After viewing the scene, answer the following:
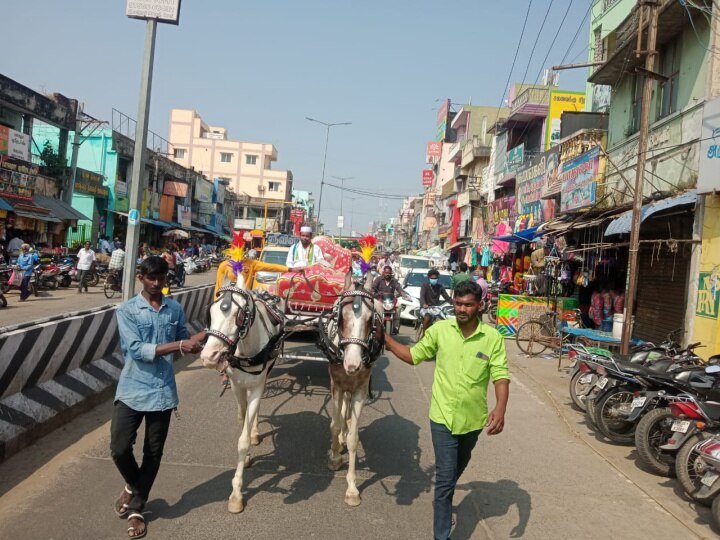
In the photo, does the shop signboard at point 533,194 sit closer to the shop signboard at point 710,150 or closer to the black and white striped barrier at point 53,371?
the shop signboard at point 710,150

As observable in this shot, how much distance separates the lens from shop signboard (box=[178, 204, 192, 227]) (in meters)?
40.2

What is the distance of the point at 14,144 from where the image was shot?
20.6 meters

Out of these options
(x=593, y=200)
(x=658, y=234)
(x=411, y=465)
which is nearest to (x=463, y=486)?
(x=411, y=465)

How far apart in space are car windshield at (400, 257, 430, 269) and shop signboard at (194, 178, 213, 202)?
25.2 meters

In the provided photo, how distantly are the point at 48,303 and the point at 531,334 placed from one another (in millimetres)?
13093

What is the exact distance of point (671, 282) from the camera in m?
11.3

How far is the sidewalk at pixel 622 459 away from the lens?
195 inches

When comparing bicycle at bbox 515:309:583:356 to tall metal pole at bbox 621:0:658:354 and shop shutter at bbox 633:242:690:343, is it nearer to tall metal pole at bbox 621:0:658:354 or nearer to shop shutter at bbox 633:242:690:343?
shop shutter at bbox 633:242:690:343

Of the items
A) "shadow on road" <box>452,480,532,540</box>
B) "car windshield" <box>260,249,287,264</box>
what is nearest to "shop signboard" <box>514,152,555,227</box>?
"car windshield" <box>260,249,287,264</box>

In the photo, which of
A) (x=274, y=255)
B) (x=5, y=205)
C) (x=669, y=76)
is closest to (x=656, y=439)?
(x=669, y=76)

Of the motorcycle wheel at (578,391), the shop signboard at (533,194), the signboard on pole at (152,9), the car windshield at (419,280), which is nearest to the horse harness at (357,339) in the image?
the motorcycle wheel at (578,391)

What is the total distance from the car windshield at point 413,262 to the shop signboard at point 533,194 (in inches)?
170

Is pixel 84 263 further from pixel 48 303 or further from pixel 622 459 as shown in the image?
pixel 622 459

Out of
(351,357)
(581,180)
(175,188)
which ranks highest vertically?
(175,188)
